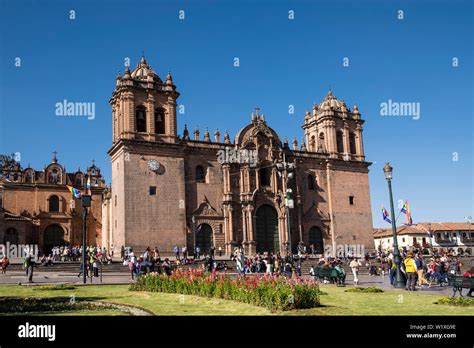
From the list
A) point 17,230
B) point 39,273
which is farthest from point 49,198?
point 39,273

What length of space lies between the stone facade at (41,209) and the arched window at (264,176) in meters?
23.1

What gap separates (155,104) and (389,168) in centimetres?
2430

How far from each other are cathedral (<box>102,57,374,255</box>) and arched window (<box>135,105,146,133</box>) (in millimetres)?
83

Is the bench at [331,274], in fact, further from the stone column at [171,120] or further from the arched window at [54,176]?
the arched window at [54,176]

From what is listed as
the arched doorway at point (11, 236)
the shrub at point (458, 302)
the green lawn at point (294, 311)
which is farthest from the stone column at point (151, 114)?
the shrub at point (458, 302)

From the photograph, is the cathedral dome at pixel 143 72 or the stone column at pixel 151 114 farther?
the cathedral dome at pixel 143 72

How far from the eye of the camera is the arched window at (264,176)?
45562 mm

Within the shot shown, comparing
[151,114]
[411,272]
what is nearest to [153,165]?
[151,114]

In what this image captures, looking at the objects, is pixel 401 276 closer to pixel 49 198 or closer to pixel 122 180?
pixel 122 180

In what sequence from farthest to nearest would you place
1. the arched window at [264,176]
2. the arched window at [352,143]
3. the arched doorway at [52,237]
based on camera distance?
the arched doorway at [52,237] → the arched window at [352,143] → the arched window at [264,176]

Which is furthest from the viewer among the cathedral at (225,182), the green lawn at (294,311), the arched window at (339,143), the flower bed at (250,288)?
the arched window at (339,143)

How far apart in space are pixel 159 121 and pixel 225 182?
7.83m

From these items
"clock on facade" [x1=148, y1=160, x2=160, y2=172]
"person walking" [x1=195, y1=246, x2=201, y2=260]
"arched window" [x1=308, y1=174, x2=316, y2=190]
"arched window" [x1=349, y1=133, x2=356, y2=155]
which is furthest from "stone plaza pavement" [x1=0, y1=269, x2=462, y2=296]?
"arched window" [x1=349, y1=133, x2=356, y2=155]

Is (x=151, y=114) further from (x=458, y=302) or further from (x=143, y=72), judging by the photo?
(x=458, y=302)
